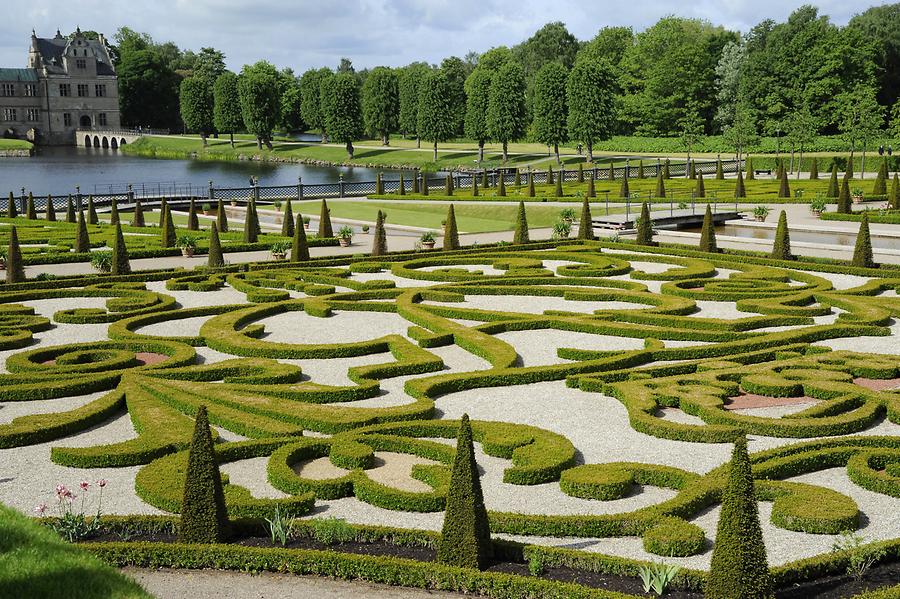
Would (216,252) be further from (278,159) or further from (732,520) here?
(278,159)

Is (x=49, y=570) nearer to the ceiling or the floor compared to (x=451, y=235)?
nearer to the floor

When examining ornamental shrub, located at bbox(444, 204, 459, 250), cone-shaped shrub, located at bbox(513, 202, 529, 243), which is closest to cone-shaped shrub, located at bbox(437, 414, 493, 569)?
ornamental shrub, located at bbox(444, 204, 459, 250)

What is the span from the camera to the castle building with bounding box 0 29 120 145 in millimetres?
136250

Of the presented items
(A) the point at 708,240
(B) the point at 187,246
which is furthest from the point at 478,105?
(A) the point at 708,240

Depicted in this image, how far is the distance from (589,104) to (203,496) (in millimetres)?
75812

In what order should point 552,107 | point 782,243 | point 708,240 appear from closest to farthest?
1. point 782,243
2. point 708,240
3. point 552,107

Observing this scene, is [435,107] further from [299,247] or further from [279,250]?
[299,247]

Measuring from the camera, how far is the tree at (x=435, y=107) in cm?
9544

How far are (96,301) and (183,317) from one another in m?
4.04

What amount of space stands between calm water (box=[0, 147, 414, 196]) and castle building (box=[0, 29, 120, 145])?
21.3 meters

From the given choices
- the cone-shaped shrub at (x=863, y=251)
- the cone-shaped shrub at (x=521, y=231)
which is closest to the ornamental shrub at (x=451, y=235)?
the cone-shaped shrub at (x=521, y=231)

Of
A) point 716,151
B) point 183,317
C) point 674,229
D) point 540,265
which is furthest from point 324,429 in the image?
point 716,151

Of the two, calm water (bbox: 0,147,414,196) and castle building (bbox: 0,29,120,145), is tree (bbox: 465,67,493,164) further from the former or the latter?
castle building (bbox: 0,29,120,145)

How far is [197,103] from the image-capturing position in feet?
402
